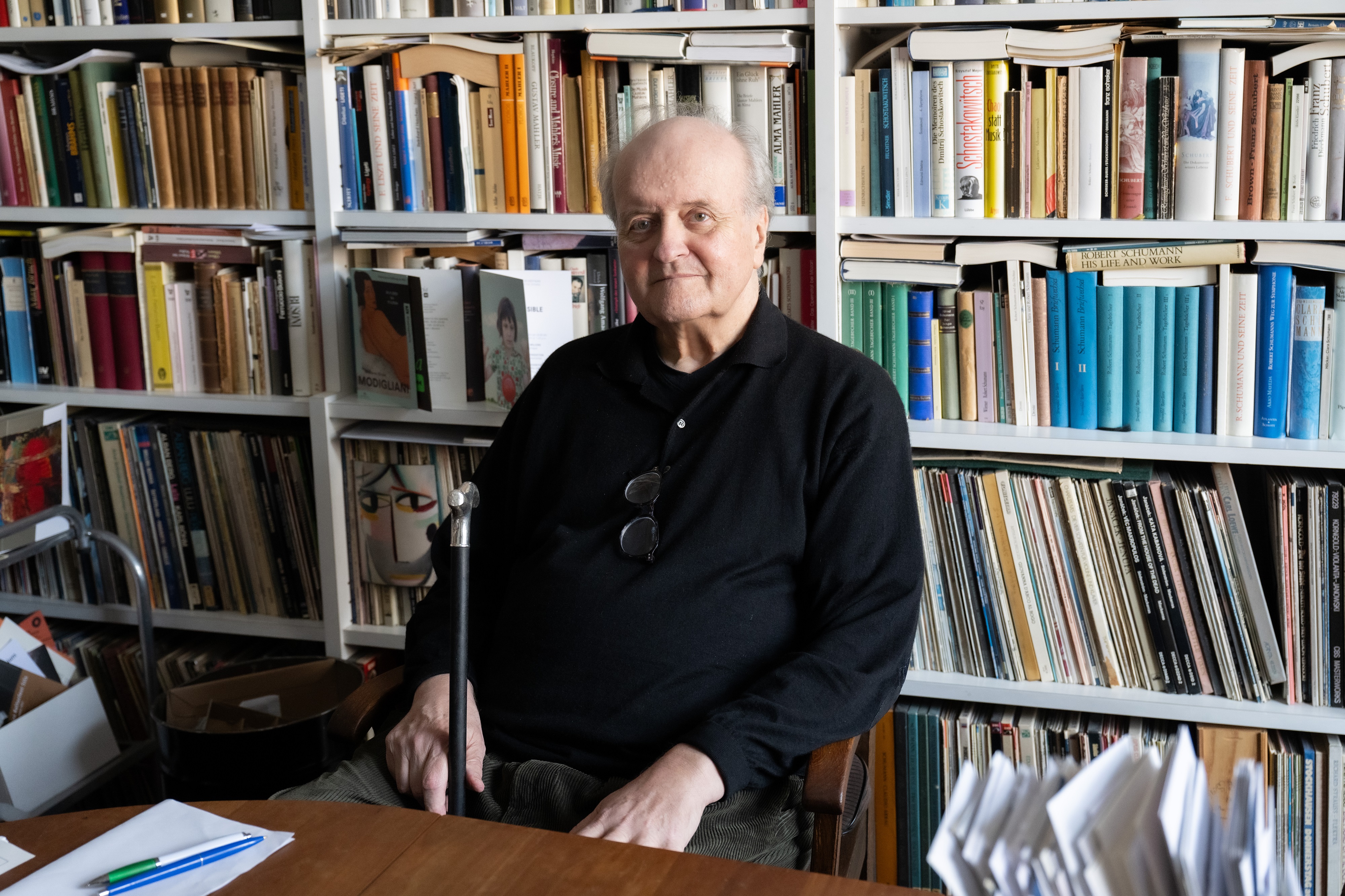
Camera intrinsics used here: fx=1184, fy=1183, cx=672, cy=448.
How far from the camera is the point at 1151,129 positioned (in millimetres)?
1882

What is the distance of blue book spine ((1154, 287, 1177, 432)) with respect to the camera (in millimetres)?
1921

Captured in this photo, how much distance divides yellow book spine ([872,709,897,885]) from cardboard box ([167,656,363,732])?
979 mm

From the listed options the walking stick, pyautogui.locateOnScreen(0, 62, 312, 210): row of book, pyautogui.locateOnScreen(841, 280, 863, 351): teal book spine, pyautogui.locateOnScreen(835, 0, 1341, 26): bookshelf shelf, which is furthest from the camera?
pyautogui.locateOnScreen(0, 62, 312, 210): row of book

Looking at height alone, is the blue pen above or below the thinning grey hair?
below

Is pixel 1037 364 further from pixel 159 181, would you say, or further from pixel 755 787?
pixel 159 181

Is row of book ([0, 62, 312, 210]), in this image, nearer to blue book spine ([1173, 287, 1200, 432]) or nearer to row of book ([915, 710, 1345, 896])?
blue book spine ([1173, 287, 1200, 432])

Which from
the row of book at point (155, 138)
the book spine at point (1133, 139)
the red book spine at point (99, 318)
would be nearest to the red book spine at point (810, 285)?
→ the book spine at point (1133, 139)

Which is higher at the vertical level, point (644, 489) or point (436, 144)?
point (436, 144)

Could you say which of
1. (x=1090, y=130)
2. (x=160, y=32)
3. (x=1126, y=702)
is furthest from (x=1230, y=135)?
(x=160, y=32)

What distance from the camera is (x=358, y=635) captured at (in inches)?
94.5

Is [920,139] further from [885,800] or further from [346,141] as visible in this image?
[885,800]

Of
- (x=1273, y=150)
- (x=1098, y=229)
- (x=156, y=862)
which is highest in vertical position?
(x=1273, y=150)

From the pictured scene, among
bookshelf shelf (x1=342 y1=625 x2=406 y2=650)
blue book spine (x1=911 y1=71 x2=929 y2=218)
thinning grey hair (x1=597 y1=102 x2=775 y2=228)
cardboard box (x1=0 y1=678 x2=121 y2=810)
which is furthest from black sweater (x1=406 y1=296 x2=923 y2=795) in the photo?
cardboard box (x1=0 y1=678 x2=121 y2=810)

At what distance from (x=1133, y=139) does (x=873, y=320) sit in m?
0.50
